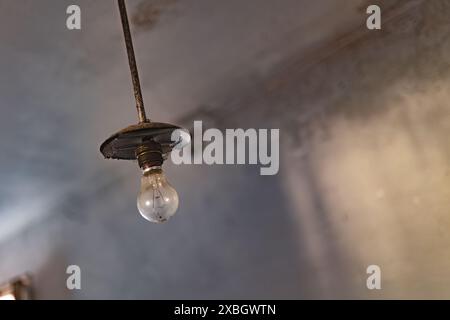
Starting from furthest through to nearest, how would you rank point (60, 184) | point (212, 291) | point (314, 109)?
point (60, 184), point (212, 291), point (314, 109)

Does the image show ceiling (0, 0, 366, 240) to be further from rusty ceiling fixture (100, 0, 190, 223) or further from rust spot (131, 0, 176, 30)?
rusty ceiling fixture (100, 0, 190, 223)

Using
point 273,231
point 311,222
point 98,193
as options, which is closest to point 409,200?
point 311,222

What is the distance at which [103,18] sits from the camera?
2230mm

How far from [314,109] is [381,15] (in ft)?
1.53

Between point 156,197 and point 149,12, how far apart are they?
1108mm

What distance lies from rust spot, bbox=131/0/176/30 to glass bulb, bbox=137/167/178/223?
1029mm

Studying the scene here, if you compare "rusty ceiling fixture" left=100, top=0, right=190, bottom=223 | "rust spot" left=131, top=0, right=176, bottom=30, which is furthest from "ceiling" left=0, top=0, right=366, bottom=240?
"rusty ceiling fixture" left=100, top=0, right=190, bottom=223

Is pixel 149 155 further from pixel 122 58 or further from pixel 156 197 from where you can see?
pixel 122 58

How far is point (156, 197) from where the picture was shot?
1356 millimetres

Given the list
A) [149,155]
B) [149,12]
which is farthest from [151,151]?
[149,12]

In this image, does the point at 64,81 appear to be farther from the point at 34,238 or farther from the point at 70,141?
the point at 34,238

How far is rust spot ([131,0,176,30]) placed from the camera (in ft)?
7.25

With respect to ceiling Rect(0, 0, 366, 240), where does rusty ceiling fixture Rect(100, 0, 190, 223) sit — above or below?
below

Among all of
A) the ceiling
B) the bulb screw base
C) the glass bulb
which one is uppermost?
the ceiling
